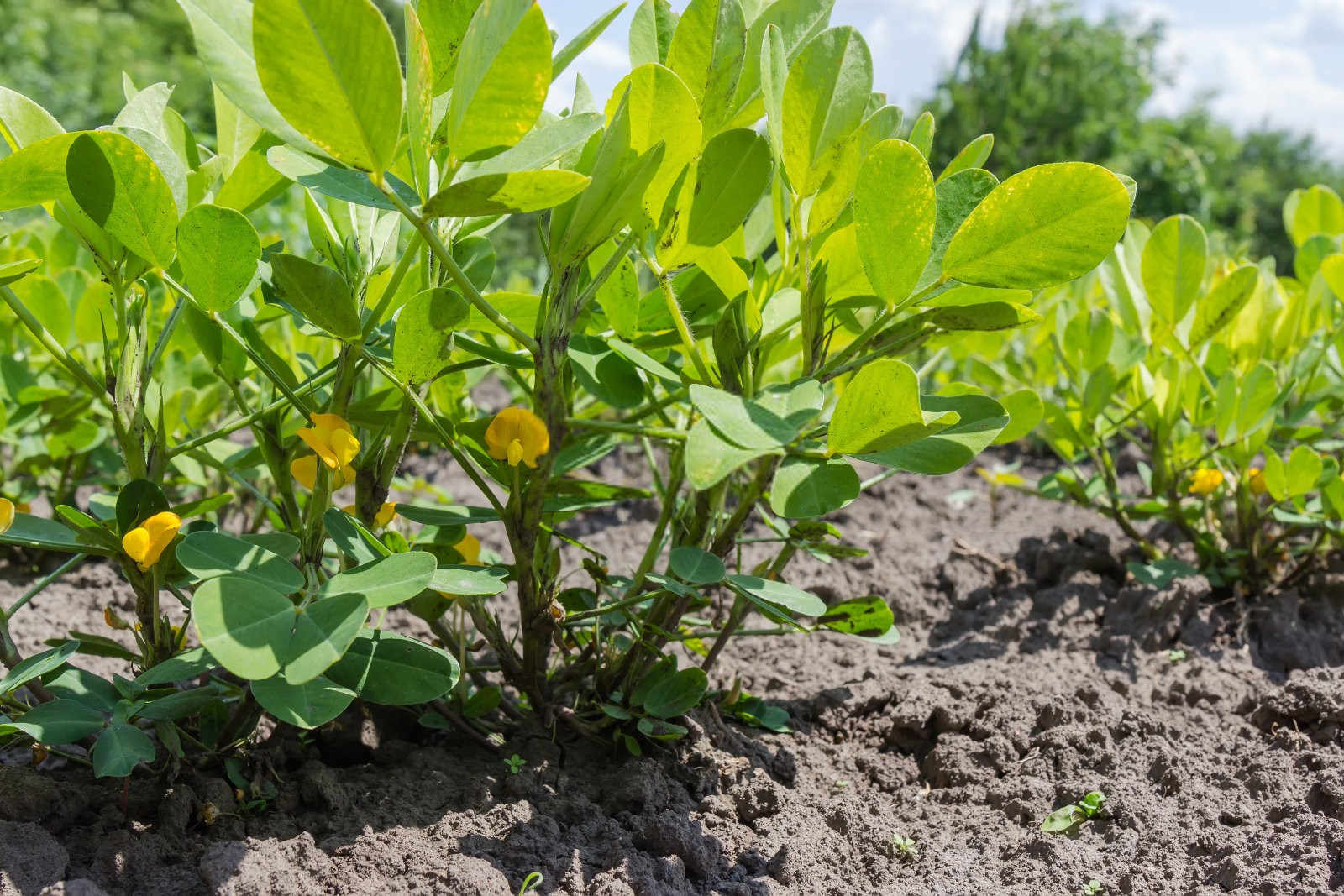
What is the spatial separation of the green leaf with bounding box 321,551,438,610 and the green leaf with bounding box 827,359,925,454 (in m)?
0.32

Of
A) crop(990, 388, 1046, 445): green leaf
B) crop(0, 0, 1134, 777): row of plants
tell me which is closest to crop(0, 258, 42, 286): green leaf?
crop(0, 0, 1134, 777): row of plants

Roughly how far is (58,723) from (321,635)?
0.31 meters

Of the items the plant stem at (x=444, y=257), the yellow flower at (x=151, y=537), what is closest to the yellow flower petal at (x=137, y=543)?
the yellow flower at (x=151, y=537)

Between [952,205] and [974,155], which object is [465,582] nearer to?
[952,205]

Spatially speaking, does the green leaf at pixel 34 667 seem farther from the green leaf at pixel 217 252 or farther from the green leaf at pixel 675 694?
the green leaf at pixel 675 694

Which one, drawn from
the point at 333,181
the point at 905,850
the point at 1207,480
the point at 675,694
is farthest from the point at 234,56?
the point at 1207,480

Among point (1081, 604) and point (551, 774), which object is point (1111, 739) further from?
point (551, 774)

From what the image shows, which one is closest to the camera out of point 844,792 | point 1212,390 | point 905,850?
point 905,850

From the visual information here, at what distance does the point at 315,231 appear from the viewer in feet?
2.97

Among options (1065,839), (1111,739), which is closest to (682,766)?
(1065,839)

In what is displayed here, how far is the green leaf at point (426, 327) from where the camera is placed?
2.44 feet

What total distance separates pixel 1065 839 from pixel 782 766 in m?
0.31

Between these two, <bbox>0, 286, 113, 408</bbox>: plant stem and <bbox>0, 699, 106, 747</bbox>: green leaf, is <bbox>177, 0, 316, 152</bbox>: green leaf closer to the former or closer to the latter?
<bbox>0, 286, 113, 408</bbox>: plant stem

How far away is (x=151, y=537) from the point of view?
0.78 meters
